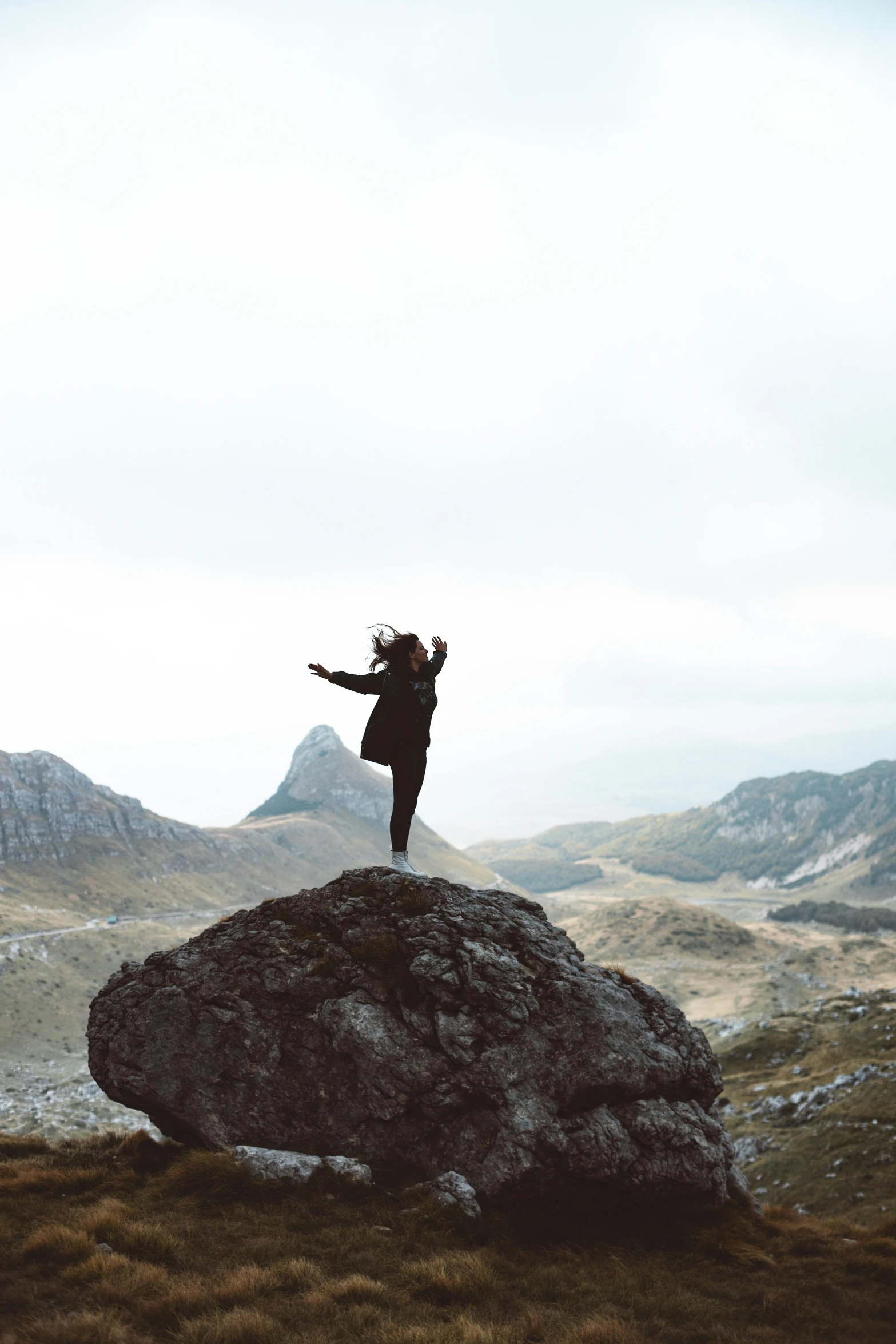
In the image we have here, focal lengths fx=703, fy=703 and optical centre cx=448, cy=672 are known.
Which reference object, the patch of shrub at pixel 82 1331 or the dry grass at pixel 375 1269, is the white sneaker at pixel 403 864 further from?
the patch of shrub at pixel 82 1331

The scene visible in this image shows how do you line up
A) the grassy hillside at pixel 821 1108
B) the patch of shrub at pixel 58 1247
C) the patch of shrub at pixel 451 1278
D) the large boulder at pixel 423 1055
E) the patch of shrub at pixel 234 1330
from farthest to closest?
the grassy hillside at pixel 821 1108 → the large boulder at pixel 423 1055 → the patch of shrub at pixel 58 1247 → the patch of shrub at pixel 451 1278 → the patch of shrub at pixel 234 1330

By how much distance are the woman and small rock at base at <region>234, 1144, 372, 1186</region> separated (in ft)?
22.6

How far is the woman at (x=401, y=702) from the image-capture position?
18359 mm

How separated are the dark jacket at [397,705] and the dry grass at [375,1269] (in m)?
9.46

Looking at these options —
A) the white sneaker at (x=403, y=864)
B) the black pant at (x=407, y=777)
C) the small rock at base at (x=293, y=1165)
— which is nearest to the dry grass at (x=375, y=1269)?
the small rock at base at (x=293, y=1165)

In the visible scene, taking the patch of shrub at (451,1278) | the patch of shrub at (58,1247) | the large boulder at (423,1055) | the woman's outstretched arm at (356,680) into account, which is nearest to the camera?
the patch of shrub at (451,1278)

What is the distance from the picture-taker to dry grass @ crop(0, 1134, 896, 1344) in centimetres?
979

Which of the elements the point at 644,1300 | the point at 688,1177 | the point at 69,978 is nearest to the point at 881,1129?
the point at 688,1177

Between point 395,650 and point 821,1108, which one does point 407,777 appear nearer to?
point 395,650

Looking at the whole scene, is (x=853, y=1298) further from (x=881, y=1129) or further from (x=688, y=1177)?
(x=881, y=1129)

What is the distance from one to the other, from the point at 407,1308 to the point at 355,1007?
5934 millimetres

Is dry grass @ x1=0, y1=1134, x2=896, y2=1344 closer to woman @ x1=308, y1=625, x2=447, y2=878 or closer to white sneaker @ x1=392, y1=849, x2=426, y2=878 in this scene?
white sneaker @ x1=392, y1=849, x2=426, y2=878

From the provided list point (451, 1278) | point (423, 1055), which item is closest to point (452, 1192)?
point (451, 1278)

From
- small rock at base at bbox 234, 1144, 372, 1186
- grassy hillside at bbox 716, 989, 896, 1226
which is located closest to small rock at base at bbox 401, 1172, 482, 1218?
small rock at base at bbox 234, 1144, 372, 1186
